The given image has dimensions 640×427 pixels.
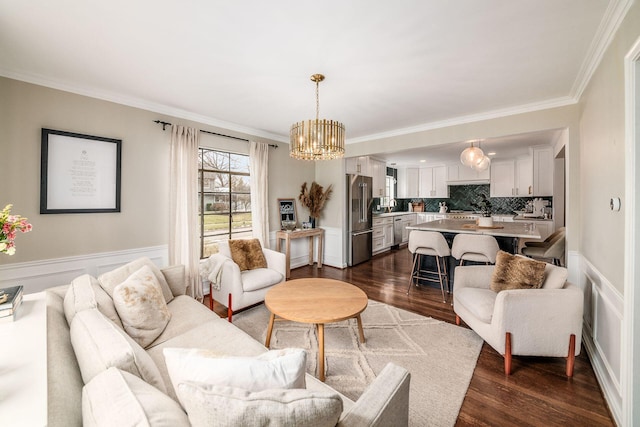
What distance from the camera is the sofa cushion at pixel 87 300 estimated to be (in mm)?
1499

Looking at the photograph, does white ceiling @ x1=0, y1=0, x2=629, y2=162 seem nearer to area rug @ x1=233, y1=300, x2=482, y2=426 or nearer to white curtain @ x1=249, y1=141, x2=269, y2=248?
white curtain @ x1=249, y1=141, x2=269, y2=248

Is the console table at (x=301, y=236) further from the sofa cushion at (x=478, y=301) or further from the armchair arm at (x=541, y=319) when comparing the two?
the armchair arm at (x=541, y=319)

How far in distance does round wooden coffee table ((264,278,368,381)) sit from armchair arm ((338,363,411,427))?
87 centimetres

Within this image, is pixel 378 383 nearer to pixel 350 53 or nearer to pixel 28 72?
pixel 350 53

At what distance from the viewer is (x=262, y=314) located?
3100 mm

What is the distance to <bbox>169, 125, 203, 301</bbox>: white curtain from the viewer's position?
3.38 meters

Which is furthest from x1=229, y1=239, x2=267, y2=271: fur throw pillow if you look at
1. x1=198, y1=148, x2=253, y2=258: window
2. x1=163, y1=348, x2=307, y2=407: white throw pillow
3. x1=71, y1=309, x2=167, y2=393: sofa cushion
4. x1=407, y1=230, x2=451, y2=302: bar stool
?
x1=163, y1=348, x2=307, y2=407: white throw pillow

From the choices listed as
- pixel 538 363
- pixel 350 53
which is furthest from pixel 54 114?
pixel 538 363

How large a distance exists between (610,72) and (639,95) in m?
0.59

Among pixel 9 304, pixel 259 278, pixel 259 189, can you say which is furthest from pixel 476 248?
pixel 9 304

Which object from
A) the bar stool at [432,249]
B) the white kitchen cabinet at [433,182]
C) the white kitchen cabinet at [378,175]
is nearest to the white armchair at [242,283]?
the bar stool at [432,249]

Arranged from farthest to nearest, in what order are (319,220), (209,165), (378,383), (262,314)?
(319,220) < (209,165) < (262,314) < (378,383)

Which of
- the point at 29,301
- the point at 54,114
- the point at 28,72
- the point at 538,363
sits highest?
the point at 28,72

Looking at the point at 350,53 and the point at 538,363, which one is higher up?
the point at 350,53
